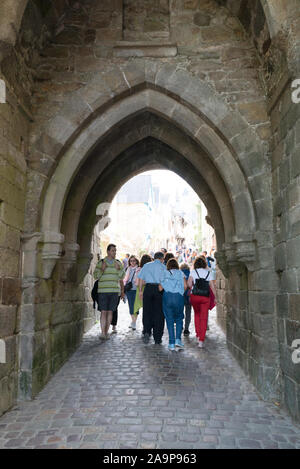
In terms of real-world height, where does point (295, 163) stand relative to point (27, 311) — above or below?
above

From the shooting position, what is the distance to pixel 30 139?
13.4 feet

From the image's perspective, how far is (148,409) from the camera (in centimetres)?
319

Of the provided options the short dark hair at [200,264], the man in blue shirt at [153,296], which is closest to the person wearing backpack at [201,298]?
the short dark hair at [200,264]

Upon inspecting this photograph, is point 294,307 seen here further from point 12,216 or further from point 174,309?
point 12,216

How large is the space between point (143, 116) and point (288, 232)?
2697 mm

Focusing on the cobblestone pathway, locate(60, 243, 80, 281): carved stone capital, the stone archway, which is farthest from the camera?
locate(60, 243, 80, 281): carved stone capital

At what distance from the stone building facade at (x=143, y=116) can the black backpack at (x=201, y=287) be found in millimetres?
711

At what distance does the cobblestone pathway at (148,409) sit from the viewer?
261 cm

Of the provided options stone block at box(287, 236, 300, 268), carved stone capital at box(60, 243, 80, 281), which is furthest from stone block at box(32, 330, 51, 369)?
stone block at box(287, 236, 300, 268)

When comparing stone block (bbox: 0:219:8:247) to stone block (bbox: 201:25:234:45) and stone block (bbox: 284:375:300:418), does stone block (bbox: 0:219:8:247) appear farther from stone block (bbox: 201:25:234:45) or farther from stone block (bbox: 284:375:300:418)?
stone block (bbox: 201:25:234:45)

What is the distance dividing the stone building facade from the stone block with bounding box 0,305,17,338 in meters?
0.02

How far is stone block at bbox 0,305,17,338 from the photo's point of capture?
10.7ft

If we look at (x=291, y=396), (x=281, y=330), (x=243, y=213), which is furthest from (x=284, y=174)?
(x=291, y=396)

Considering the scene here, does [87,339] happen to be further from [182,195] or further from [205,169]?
[182,195]
